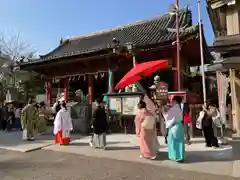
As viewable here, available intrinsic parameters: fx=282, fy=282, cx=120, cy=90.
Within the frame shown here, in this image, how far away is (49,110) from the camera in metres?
17.4

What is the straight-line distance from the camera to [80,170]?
6.82 meters

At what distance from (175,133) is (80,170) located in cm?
266

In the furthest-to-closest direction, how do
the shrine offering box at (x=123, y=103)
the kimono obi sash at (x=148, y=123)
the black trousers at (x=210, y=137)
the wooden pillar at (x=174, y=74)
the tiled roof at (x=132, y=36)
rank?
the tiled roof at (x=132, y=36)
the wooden pillar at (x=174, y=74)
the shrine offering box at (x=123, y=103)
the black trousers at (x=210, y=137)
the kimono obi sash at (x=148, y=123)

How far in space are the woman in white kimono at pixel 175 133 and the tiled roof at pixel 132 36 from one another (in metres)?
6.75

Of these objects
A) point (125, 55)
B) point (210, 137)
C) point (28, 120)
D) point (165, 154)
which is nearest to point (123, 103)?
point (125, 55)

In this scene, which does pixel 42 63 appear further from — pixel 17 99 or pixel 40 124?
pixel 17 99

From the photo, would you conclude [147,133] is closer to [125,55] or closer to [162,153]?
[162,153]

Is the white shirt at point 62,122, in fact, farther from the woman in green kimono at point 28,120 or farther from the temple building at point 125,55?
the temple building at point 125,55

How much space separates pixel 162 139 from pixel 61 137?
390 cm

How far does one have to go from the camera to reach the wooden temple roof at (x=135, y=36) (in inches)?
574

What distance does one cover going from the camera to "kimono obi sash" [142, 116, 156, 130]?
789cm

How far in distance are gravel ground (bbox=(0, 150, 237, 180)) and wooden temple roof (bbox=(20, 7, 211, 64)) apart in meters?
7.93

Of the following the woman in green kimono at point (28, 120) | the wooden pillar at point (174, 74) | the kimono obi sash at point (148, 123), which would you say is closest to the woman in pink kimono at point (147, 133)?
the kimono obi sash at point (148, 123)

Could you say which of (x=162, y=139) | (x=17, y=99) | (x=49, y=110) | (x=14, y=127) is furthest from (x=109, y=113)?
(x=17, y=99)
